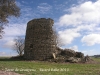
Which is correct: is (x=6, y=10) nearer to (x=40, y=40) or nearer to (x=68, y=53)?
(x=40, y=40)

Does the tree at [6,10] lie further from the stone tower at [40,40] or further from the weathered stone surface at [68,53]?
the weathered stone surface at [68,53]

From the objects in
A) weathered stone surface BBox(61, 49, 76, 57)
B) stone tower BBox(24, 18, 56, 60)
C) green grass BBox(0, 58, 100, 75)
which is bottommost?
green grass BBox(0, 58, 100, 75)

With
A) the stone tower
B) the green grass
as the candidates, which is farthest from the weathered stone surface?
the green grass

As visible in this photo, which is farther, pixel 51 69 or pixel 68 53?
pixel 68 53

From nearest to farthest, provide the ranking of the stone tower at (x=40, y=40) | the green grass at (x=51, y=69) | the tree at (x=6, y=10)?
the green grass at (x=51, y=69)
the tree at (x=6, y=10)
the stone tower at (x=40, y=40)

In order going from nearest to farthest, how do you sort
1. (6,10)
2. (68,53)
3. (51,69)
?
(51,69) < (6,10) < (68,53)

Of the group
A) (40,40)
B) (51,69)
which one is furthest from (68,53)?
(51,69)

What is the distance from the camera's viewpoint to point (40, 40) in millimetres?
26422

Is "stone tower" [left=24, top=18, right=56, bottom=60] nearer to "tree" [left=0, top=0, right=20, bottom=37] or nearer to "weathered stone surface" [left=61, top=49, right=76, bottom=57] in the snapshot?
"weathered stone surface" [left=61, top=49, right=76, bottom=57]

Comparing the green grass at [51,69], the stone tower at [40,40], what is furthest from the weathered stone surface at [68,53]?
the green grass at [51,69]

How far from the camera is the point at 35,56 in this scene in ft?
85.8

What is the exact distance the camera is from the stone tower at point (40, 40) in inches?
1025

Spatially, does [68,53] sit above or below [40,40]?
below

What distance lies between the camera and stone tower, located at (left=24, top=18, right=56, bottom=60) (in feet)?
85.4
